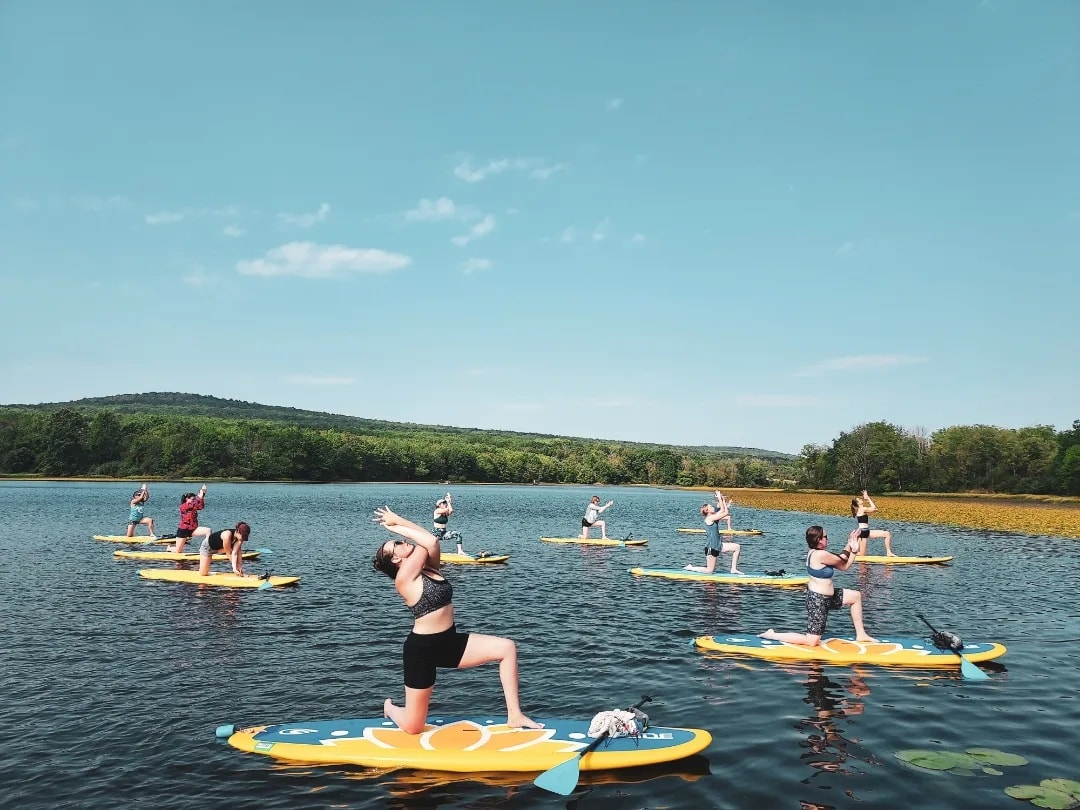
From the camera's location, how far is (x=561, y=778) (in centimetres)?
857

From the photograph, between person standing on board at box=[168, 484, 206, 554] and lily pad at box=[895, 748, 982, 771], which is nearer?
lily pad at box=[895, 748, 982, 771]

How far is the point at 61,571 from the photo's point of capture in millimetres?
25031

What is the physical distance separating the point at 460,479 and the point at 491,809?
173 metres

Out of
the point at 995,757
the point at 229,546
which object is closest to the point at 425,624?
the point at 995,757

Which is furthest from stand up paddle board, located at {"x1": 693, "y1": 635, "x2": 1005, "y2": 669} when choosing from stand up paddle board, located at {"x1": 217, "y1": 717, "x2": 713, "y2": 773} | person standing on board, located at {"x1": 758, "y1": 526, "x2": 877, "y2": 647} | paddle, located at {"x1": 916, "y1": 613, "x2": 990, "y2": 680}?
stand up paddle board, located at {"x1": 217, "y1": 717, "x2": 713, "y2": 773}

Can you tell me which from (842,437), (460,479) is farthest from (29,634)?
(460,479)

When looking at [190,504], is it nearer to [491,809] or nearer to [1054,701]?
[491,809]

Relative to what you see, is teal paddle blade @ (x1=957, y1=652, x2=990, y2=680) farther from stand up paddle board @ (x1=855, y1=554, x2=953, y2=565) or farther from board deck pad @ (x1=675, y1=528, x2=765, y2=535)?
board deck pad @ (x1=675, y1=528, x2=765, y2=535)

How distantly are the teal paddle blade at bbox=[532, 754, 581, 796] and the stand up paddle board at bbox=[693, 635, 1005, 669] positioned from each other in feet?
23.3

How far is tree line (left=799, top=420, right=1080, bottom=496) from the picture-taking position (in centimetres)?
12450

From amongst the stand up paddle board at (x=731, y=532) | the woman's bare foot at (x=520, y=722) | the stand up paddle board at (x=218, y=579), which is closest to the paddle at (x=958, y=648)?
the woman's bare foot at (x=520, y=722)

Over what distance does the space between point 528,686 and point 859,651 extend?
654 cm

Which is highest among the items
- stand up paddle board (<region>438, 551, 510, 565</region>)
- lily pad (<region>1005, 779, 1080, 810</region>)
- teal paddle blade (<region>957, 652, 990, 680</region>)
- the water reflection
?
teal paddle blade (<region>957, 652, 990, 680</region>)

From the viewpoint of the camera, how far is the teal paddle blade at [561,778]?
8.41 meters
